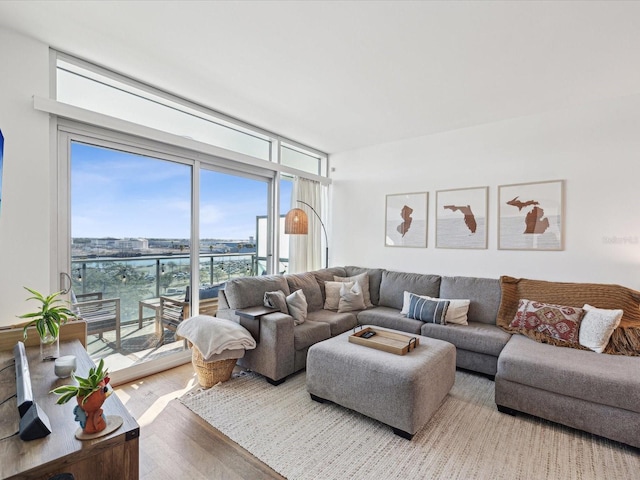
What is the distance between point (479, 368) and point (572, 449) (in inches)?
39.0

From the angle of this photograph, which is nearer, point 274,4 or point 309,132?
point 274,4

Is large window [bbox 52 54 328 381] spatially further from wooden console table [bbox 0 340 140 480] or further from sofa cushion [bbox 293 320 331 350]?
wooden console table [bbox 0 340 140 480]

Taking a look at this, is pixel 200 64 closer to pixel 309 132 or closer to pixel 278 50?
pixel 278 50

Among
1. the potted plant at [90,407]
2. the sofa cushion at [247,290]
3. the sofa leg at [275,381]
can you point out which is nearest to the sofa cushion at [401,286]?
the sofa cushion at [247,290]

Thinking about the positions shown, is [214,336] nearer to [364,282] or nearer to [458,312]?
[364,282]

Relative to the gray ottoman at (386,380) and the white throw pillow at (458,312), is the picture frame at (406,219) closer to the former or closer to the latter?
the white throw pillow at (458,312)

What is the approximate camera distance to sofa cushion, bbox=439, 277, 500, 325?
10.7 ft

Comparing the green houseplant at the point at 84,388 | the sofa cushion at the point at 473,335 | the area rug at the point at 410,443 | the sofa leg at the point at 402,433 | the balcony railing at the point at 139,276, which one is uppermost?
the balcony railing at the point at 139,276

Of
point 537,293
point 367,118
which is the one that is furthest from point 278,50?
point 537,293

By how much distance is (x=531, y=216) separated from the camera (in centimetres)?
338

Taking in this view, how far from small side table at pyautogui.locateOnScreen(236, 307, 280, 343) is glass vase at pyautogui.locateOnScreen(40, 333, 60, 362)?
1.35 metres

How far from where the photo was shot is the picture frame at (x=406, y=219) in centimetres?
412

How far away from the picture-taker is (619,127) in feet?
9.70

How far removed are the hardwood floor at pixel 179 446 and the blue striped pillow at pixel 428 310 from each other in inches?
83.2
